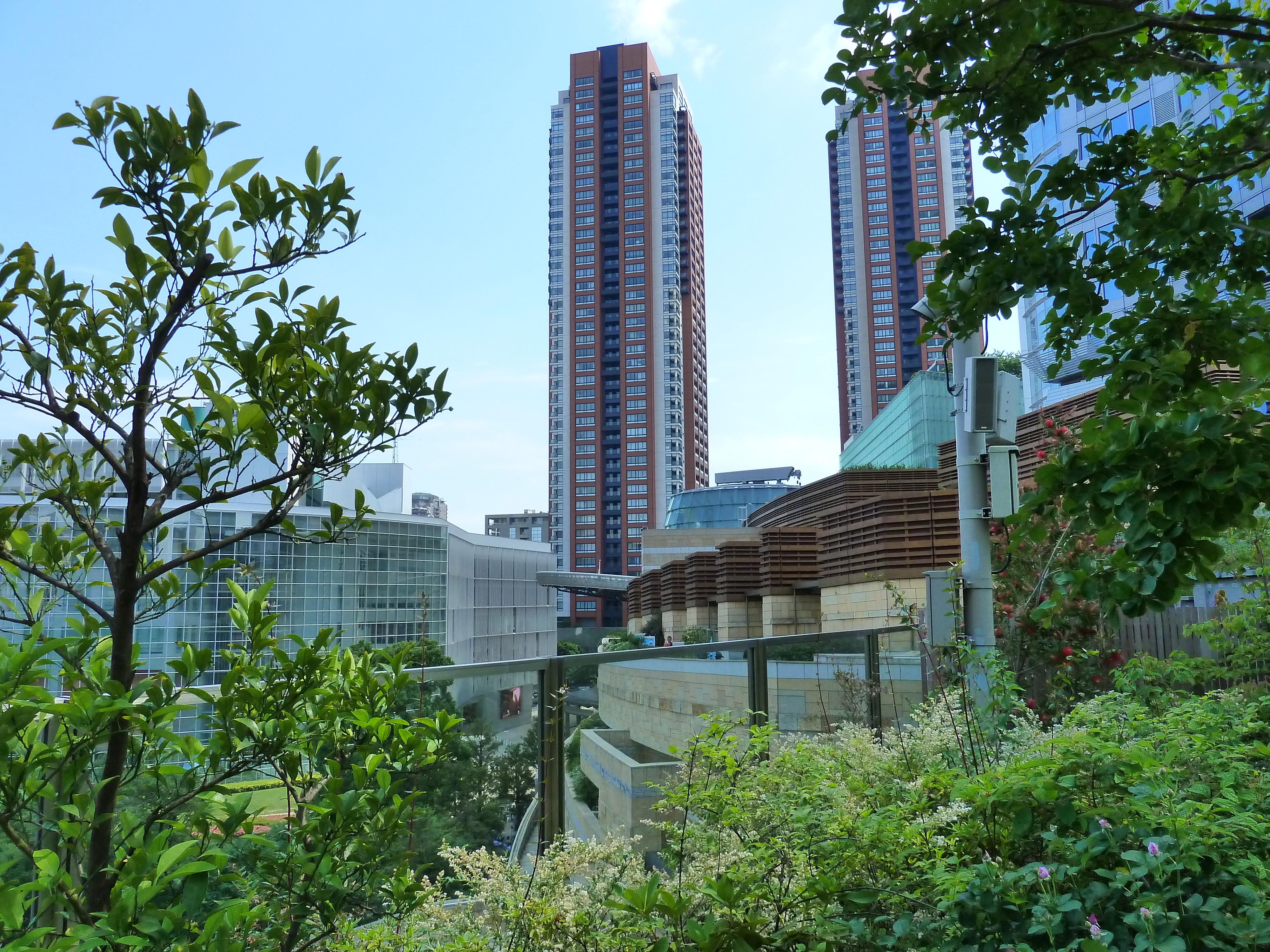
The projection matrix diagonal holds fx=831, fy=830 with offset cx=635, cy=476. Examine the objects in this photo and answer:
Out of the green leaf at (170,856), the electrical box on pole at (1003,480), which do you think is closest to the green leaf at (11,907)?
the green leaf at (170,856)

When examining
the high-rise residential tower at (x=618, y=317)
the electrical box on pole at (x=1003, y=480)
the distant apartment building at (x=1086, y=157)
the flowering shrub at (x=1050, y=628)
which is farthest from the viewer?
the high-rise residential tower at (x=618, y=317)

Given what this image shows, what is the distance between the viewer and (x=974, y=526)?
5527 mm

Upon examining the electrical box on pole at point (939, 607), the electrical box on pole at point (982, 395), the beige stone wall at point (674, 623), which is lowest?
the beige stone wall at point (674, 623)

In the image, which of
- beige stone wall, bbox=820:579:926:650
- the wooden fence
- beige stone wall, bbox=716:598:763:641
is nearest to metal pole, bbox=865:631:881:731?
the wooden fence

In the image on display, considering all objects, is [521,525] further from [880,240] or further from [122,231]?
[122,231]

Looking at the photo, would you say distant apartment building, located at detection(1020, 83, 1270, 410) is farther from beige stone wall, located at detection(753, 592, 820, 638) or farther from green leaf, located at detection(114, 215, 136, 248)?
green leaf, located at detection(114, 215, 136, 248)

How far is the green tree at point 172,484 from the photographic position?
163cm

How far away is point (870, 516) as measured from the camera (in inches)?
599

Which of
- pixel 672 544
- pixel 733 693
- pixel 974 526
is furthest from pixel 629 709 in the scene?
pixel 672 544

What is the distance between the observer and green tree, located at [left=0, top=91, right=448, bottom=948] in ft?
5.36

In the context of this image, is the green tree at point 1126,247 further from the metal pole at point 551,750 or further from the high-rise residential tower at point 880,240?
the high-rise residential tower at point 880,240

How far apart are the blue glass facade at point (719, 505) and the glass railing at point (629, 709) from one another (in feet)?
207

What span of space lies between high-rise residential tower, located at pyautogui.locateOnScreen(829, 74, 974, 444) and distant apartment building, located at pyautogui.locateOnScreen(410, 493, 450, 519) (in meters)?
55.0

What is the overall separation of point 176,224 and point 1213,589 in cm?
1370
